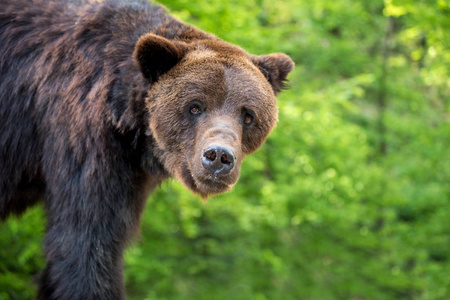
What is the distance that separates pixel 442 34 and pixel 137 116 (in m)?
5.67

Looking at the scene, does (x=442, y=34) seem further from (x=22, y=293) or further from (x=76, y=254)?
(x=22, y=293)

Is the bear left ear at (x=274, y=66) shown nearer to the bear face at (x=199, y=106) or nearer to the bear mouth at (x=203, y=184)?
the bear face at (x=199, y=106)

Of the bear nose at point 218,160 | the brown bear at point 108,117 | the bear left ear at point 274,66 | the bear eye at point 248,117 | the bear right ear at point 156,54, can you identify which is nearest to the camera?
the bear nose at point 218,160

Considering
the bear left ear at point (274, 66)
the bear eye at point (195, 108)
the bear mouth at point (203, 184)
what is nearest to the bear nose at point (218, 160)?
the bear mouth at point (203, 184)

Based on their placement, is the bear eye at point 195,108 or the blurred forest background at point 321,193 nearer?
the bear eye at point 195,108

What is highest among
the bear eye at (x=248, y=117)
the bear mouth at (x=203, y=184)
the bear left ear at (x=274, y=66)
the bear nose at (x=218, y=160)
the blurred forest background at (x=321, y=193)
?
the bear left ear at (x=274, y=66)

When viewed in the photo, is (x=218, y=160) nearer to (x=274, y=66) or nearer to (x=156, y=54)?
(x=156, y=54)

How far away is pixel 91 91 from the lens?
14.1 feet

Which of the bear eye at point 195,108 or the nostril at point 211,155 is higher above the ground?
the bear eye at point 195,108

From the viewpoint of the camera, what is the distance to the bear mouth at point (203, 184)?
13.6 ft

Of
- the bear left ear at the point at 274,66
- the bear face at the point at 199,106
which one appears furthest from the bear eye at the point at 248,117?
the bear left ear at the point at 274,66

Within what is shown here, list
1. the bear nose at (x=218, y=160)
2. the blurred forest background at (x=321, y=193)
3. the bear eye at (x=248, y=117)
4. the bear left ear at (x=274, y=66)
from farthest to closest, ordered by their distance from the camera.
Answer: the blurred forest background at (x=321, y=193) → the bear left ear at (x=274, y=66) → the bear eye at (x=248, y=117) → the bear nose at (x=218, y=160)

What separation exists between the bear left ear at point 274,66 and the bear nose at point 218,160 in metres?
1.15

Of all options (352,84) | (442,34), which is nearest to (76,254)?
(442,34)
